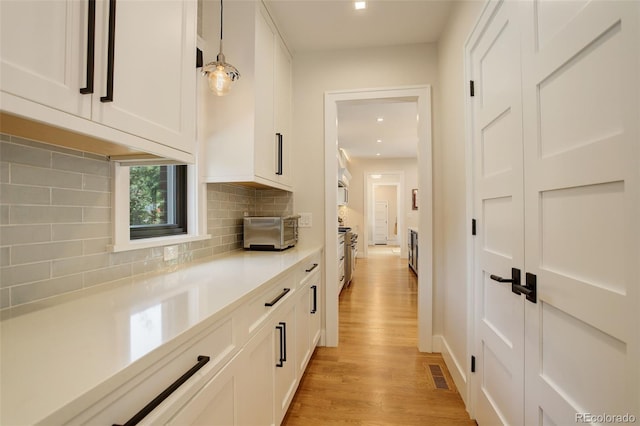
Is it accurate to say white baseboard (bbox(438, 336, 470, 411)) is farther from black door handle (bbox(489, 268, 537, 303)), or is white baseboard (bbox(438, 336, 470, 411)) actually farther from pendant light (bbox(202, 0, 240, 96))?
pendant light (bbox(202, 0, 240, 96))

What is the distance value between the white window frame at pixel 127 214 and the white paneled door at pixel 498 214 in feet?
5.35

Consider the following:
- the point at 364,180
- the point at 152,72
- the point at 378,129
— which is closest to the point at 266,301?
the point at 152,72

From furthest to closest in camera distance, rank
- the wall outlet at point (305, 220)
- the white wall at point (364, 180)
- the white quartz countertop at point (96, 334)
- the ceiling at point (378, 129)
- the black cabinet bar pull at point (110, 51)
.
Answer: the white wall at point (364, 180), the ceiling at point (378, 129), the wall outlet at point (305, 220), the black cabinet bar pull at point (110, 51), the white quartz countertop at point (96, 334)

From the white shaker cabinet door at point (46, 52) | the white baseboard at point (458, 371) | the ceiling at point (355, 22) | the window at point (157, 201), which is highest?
the ceiling at point (355, 22)

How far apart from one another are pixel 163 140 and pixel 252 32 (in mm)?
1213

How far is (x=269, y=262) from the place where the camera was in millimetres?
1728

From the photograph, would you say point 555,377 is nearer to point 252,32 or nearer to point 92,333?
point 92,333

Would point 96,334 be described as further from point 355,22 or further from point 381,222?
point 381,222

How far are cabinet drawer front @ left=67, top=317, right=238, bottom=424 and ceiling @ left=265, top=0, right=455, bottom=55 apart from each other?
2.21 meters

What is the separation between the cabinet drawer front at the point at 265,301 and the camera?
112 cm

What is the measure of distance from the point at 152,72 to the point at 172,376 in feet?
3.23

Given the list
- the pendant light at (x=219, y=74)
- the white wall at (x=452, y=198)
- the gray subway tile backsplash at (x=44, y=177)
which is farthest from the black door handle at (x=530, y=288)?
the gray subway tile backsplash at (x=44, y=177)

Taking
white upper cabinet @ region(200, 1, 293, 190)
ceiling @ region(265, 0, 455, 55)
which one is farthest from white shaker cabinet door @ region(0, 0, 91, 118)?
ceiling @ region(265, 0, 455, 55)

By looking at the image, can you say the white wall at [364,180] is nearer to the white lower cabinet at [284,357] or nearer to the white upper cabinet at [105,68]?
the white lower cabinet at [284,357]
